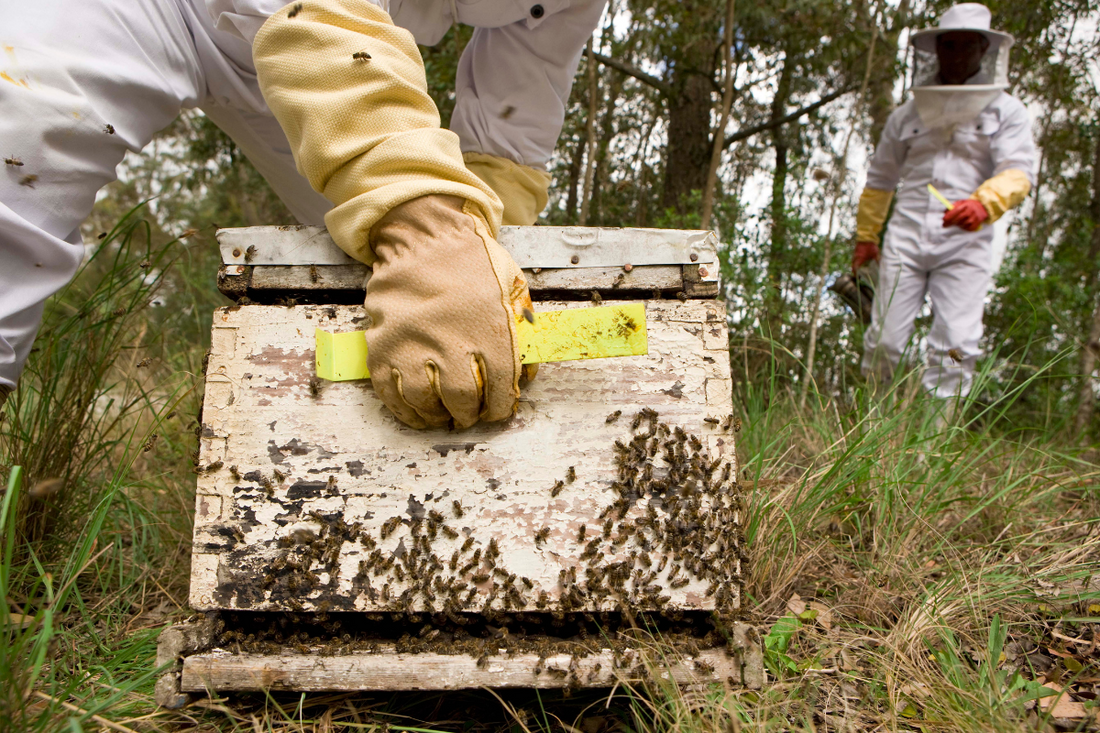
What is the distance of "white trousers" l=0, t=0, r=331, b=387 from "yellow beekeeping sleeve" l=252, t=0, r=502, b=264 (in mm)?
289

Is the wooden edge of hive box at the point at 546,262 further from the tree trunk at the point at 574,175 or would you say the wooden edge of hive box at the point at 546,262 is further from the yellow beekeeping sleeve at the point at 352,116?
the tree trunk at the point at 574,175

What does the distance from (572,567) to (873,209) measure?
424 centimetres

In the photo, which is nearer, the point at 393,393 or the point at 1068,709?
the point at 393,393

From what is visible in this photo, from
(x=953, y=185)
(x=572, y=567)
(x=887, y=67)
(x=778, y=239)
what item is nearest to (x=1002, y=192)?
(x=953, y=185)

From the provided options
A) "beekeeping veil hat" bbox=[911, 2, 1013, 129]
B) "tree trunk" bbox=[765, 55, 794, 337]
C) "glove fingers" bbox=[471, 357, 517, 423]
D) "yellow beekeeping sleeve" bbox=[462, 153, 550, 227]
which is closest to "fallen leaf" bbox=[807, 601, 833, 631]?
"glove fingers" bbox=[471, 357, 517, 423]

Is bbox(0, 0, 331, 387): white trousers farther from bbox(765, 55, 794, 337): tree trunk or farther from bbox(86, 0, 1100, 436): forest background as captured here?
bbox(765, 55, 794, 337): tree trunk

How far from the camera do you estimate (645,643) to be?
1291 mm

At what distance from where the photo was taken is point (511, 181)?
211 centimetres

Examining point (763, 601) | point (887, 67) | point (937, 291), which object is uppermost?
point (887, 67)

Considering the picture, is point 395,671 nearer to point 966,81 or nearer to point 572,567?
point 572,567

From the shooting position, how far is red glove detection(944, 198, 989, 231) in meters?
3.72

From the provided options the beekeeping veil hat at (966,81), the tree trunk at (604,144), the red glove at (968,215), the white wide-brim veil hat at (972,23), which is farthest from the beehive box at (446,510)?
the tree trunk at (604,144)

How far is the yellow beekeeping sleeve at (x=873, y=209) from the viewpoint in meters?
4.62

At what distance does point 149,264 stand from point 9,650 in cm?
115
